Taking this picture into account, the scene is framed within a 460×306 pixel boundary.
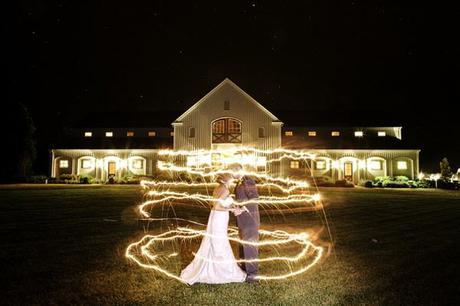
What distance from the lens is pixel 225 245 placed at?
19.0 feet

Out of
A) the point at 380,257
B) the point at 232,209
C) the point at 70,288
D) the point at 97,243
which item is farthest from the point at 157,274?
the point at 380,257

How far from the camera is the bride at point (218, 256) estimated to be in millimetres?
→ 5668

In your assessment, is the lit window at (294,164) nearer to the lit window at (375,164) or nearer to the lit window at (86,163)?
the lit window at (375,164)

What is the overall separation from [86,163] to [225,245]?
32.0 metres

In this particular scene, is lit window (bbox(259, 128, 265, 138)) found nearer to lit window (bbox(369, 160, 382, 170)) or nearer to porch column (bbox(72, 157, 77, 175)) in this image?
lit window (bbox(369, 160, 382, 170))

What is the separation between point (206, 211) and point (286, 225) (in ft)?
12.7

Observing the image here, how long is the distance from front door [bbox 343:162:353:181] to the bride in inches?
1140

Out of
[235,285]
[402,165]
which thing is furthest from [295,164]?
[235,285]

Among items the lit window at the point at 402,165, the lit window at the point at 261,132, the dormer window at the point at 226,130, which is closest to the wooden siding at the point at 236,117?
the lit window at the point at 261,132

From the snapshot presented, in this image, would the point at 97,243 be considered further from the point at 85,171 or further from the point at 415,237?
the point at 85,171

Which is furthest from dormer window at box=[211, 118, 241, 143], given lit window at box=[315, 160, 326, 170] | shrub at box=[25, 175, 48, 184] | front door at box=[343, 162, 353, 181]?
shrub at box=[25, 175, 48, 184]

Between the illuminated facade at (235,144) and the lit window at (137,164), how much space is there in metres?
0.09

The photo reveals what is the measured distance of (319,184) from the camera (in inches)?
1188

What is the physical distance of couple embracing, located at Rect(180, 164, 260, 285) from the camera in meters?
5.68
